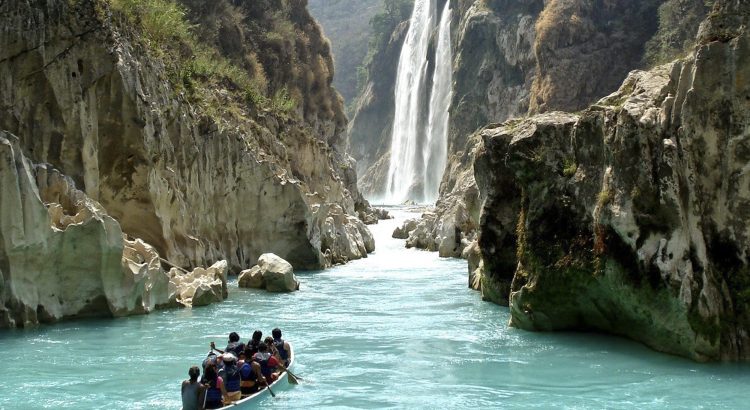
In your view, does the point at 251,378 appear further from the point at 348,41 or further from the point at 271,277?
the point at 348,41

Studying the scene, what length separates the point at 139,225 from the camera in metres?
24.7

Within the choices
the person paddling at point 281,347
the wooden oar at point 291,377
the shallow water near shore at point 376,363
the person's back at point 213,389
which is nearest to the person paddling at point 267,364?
the wooden oar at point 291,377

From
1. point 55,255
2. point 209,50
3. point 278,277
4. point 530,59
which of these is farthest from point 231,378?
point 530,59

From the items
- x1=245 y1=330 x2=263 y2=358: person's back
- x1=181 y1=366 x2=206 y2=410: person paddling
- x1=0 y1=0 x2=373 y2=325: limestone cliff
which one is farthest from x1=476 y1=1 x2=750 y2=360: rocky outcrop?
x1=0 y1=0 x2=373 y2=325: limestone cliff

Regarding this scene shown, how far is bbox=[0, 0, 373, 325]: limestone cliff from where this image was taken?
2019 cm

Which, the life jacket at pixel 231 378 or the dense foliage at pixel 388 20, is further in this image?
the dense foliage at pixel 388 20

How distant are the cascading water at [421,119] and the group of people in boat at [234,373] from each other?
2990 inches

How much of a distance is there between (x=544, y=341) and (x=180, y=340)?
8.05 metres

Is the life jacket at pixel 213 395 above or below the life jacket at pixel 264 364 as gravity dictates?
below

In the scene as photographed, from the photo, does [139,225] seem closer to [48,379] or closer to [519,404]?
[48,379]

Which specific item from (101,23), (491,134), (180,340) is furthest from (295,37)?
(180,340)

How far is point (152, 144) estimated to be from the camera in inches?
972

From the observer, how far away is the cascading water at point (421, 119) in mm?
89062

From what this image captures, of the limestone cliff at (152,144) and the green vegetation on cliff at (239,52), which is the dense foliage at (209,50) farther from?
the limestone cliff at (152,144)
